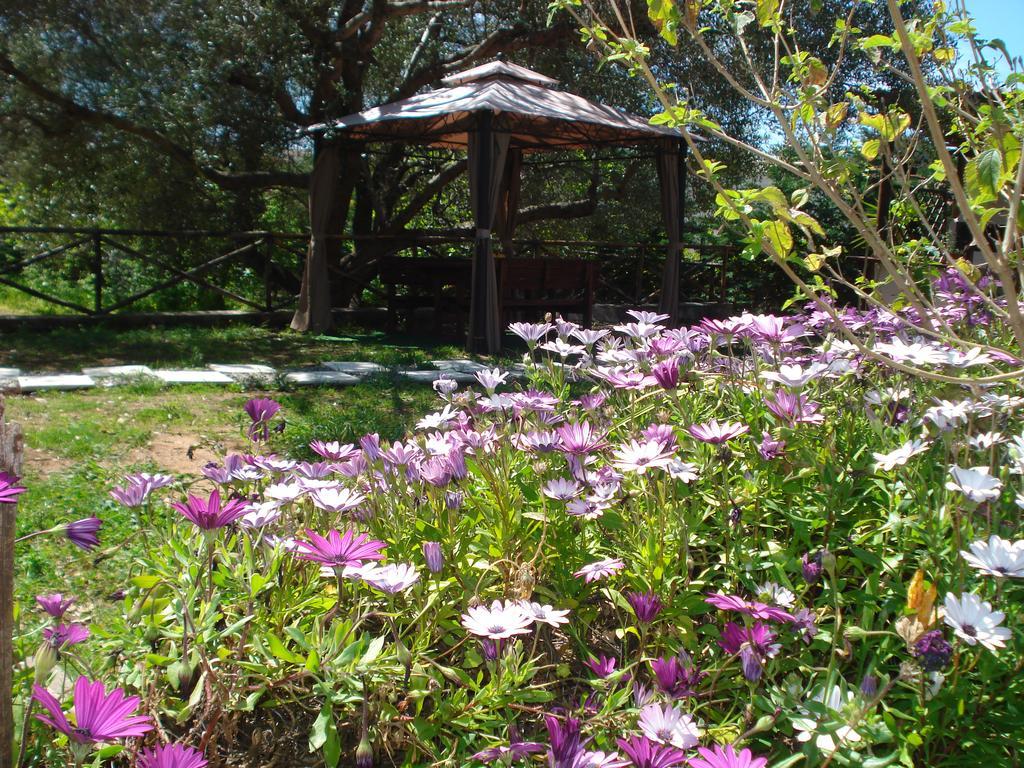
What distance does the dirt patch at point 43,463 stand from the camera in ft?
12.2

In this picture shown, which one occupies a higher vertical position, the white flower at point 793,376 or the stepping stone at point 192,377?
the white flower at point 793,376

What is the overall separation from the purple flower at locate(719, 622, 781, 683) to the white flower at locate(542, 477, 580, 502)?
1.27ft

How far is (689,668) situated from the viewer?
1396mm

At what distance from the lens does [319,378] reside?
6.21 metres

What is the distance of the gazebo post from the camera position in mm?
7988

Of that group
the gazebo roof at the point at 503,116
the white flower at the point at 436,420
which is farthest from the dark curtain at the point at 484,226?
the white flower at the point at 436,420

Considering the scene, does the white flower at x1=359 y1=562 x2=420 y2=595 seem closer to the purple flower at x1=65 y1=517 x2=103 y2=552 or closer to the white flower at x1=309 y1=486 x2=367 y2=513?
the white flower at x1=309 y1=486 x2=367 y2=513

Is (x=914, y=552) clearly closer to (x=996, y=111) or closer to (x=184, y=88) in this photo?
(x=996, y=111)

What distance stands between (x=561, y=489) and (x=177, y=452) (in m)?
3.01

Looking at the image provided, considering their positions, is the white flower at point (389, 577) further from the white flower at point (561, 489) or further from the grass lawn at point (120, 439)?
the grass lawn at point (120, 439)

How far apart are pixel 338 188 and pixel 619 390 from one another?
8.81 m

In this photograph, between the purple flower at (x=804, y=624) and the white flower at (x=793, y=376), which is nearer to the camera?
the purple flower at (x=804, y=624)

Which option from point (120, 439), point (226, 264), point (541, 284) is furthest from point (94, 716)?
point (226, 264)

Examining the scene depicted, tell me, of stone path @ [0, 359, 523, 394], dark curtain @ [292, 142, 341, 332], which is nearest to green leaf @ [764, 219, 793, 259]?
stone path @ [0, 359, 523, 394]
